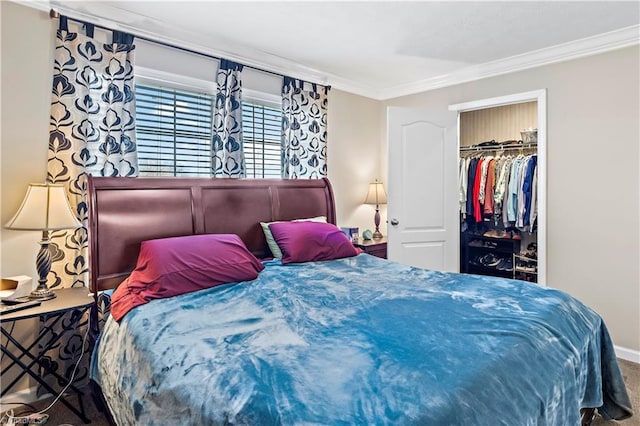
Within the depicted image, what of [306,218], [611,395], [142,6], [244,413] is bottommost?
[611,395]

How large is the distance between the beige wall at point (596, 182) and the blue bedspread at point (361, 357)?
4.58 feet

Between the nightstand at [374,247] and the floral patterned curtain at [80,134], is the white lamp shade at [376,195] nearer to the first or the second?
the nightstand at [374,247]

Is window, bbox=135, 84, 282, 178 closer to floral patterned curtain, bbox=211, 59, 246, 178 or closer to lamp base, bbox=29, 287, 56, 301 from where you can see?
floral patterned curtain, bbox=211, 59, 246, 178

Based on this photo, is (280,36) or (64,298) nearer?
(64,298)

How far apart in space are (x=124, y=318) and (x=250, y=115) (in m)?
2.24

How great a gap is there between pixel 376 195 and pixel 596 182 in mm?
2050

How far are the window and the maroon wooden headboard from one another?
0.26 m

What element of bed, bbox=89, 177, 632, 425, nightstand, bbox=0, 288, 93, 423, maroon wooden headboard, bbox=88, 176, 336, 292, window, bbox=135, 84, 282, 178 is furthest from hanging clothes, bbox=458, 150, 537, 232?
nightstand, bbox=0, 288, 93, 423

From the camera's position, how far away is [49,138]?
2441 mm

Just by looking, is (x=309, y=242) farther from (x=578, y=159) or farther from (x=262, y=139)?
(x=578, y=159)

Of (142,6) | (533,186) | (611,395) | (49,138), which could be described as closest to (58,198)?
(49,138)

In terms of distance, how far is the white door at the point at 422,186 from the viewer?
3953 millimetres

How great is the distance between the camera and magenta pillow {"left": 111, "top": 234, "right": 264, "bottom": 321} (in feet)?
6.75

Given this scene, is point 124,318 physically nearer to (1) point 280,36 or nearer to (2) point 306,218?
(2) point 306,218
